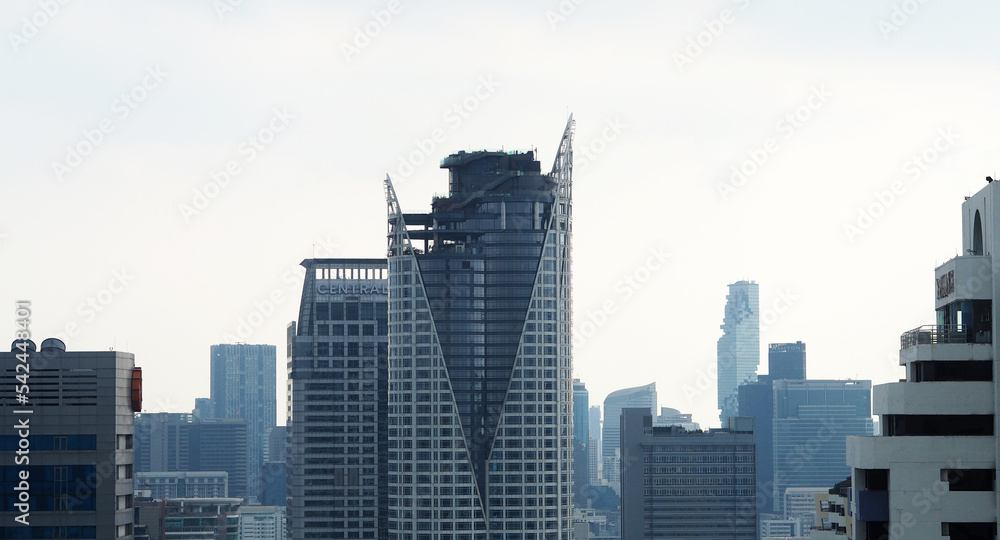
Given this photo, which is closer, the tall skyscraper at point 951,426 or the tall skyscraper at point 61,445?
the tall skyscraper at point 951,426

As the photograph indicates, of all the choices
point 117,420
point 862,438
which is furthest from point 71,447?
point 862,438

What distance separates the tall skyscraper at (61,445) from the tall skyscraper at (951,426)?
5354 cm

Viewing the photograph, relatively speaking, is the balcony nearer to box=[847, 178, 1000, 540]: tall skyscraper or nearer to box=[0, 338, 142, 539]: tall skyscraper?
box=[847, 178, 1000, 540]: tall skyscraper

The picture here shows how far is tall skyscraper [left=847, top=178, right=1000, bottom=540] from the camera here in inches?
2283

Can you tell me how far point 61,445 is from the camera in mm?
99438

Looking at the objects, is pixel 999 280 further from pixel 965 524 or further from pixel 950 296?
pixel 965 524

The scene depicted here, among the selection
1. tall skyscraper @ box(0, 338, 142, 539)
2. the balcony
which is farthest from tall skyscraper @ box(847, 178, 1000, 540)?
tall skyscraper @ box(0, 338, 142, 539)

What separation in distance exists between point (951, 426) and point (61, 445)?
58.1 metres

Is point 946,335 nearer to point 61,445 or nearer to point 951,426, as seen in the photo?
point 951,426

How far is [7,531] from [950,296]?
60.3 meters

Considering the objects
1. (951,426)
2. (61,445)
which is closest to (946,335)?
(951,426)

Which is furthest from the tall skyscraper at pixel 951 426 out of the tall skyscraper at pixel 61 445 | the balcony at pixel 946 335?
the tall skyscraper at pixel 61 445

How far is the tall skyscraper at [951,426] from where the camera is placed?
58.0 metres

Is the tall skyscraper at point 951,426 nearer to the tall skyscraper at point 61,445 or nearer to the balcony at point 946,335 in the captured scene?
the balcony at point 946,335
